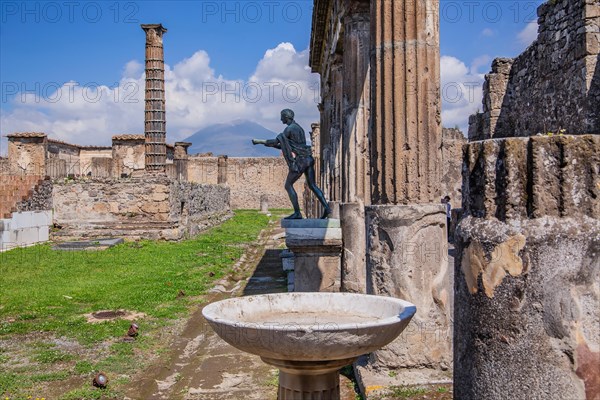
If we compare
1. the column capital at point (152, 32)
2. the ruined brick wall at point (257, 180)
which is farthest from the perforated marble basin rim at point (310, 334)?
the ruined brick wall at point (257, 180)

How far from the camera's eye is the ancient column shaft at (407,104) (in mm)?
4410

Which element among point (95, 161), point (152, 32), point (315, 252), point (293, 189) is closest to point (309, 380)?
point (315, 252)

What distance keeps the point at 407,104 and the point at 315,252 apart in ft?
10.8

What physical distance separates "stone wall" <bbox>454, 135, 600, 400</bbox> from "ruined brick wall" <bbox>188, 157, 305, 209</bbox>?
4144cm

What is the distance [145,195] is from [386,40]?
1438 centimetres

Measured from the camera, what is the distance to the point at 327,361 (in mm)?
2836

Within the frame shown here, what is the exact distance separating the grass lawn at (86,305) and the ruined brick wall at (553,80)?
650 cm

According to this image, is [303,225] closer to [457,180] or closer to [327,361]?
[327,361]

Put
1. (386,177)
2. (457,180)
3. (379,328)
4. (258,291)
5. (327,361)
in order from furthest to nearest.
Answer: (457,180) → (258,291) → (386,177) → (327,361) → (379,328)

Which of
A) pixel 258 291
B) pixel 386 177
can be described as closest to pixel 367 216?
pixel 386 177

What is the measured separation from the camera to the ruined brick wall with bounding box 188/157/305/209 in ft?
142

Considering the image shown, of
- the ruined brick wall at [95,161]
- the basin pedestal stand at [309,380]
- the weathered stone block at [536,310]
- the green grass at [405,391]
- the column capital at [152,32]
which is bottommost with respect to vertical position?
the green grass at [405,391]

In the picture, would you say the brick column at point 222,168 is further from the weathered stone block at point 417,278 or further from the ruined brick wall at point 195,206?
the weathered stone block at point 417,278

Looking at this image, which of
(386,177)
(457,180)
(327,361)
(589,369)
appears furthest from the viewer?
(457,180)
